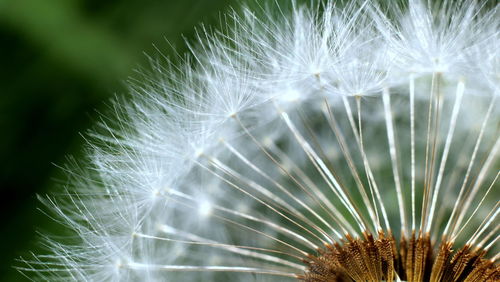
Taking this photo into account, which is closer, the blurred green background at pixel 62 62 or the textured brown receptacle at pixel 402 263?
the textured brown receptacle at pixel 402 263

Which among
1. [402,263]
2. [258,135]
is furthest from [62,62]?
[402,263]

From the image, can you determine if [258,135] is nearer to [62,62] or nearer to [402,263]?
[402,263]

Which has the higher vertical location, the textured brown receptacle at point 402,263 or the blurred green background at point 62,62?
the blurred green background at point 62,62

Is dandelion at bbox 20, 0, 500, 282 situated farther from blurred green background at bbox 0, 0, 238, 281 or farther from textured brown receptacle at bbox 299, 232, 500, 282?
blurred green background at bbox 0, 0, 238, 281

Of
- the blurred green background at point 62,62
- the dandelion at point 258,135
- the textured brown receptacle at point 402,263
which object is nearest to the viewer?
the textured brown receptacle at point 402,263

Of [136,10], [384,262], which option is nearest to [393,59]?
[384,262]

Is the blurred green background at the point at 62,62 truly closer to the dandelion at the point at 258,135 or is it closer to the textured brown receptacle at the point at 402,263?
the dandelion at the point at 258,135

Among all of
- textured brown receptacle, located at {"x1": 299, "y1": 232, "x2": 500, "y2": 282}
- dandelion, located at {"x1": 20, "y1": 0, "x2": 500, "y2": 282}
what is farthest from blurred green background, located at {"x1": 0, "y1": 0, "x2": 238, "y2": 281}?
textured brown receptacle, located at {"x1": 299, "y1": 232, "x2": 500, "y2": 282}

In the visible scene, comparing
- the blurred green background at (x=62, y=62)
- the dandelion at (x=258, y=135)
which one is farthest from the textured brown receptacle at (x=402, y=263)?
the blurred green background at (x=62, y=62)
